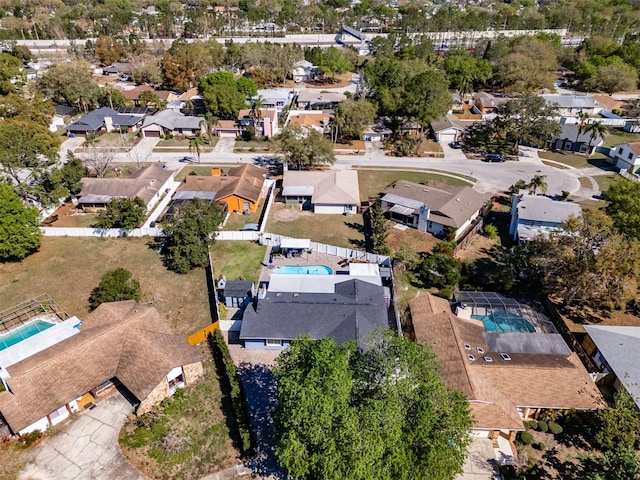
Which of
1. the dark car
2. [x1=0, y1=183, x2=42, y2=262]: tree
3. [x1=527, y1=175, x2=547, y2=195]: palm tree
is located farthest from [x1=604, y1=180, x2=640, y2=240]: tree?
[x1=0, y1=183, x2=42, y2=262]: tree

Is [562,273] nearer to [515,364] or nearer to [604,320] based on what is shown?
[604,320]

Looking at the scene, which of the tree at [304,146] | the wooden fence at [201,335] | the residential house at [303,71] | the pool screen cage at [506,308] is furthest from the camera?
the residential house at [303,71]

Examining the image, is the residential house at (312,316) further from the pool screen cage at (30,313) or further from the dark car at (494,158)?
the dark car at (494,158)

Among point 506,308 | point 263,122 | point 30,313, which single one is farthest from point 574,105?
point 30,313

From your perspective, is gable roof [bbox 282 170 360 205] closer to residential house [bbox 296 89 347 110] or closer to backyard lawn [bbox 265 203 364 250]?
backyard lawn [bbox 265 203 364 250]

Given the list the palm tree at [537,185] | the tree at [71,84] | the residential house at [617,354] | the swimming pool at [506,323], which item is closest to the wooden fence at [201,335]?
the swimming pool at [506,323]

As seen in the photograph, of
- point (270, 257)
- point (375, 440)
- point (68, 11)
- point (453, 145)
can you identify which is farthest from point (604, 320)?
point (68, 11)

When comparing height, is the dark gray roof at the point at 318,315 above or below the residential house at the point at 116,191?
above
